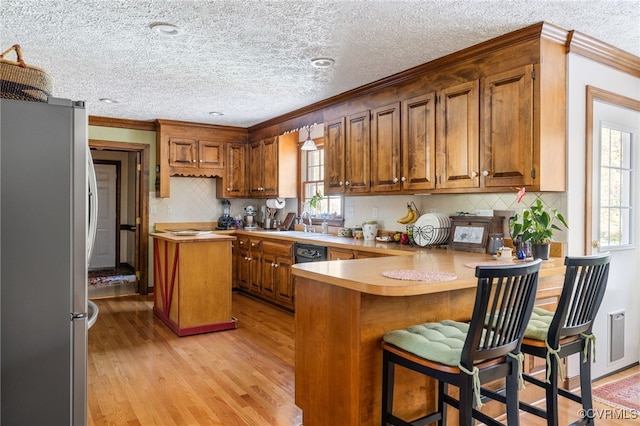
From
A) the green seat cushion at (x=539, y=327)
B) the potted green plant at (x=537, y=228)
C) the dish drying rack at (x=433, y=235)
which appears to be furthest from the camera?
the dish drying rack at (x=433, y=235)

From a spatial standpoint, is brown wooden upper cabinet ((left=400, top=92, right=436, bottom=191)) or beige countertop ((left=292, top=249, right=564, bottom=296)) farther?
brown wooden upper cabinet ((left=400, top=92, right=436, bottom=191))

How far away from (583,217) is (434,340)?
1747 mm

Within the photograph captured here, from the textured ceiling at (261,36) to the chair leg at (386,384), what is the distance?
74.0 inches

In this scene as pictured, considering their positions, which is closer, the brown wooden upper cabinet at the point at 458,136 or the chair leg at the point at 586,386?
the chair leg at the point at 586,386

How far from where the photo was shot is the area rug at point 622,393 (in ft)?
8.94

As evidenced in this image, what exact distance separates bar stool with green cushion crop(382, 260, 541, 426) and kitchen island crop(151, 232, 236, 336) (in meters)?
2.62

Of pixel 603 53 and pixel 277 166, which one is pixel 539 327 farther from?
pixel 277 166

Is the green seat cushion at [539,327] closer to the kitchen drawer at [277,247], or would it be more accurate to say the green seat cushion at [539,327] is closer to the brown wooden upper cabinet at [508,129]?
the brown wooden upper cabinet at [508,129]

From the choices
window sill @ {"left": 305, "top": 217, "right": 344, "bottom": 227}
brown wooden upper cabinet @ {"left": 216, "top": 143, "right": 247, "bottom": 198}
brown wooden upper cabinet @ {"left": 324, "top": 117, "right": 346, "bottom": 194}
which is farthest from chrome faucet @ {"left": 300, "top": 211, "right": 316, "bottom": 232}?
brown wooden upper cabinet @ {"left": 216, "top": 143, "right": 247, "bottom": 198}

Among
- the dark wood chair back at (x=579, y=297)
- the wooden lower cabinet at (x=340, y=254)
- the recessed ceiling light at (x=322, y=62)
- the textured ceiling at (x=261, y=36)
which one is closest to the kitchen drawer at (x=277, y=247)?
the wooden lower cabinet at (x=340, y=254)

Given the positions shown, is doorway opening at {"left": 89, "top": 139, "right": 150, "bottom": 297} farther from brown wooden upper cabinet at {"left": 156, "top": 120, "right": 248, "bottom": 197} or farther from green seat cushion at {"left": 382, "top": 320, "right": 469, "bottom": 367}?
green seat cushion at {"left": 382, "top": 320, "right": 469, "bottom": 367}

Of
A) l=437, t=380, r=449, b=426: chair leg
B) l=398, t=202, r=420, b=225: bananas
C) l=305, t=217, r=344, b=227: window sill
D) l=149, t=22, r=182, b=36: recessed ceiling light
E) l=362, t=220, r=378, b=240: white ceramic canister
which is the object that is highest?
l=149, t=22, r=182, b=36: recessed ceiling light

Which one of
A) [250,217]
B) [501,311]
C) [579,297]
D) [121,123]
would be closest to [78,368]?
[501,311]

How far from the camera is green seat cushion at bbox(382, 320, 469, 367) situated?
5.78ft
